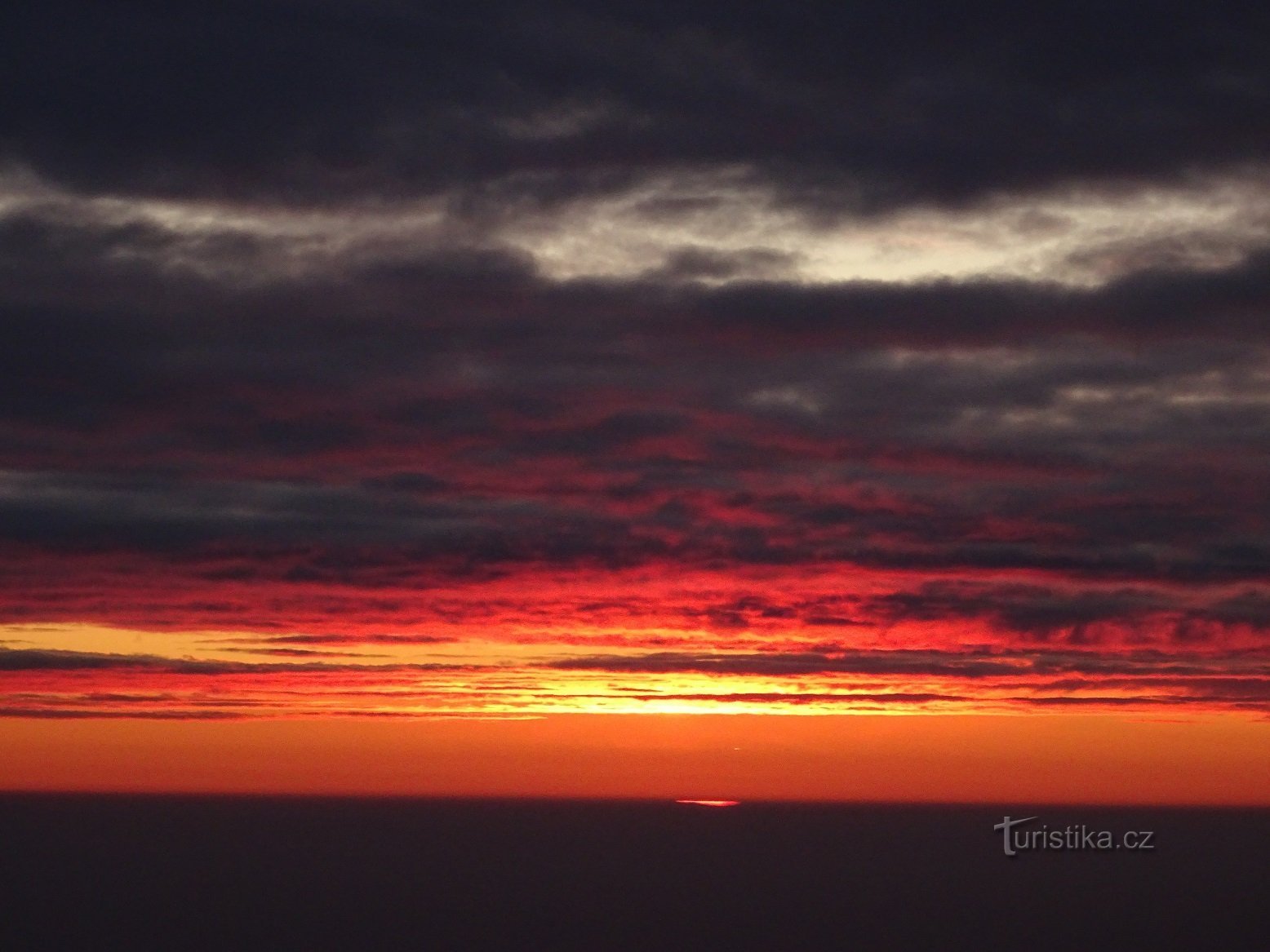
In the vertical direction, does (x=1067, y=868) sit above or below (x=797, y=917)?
above

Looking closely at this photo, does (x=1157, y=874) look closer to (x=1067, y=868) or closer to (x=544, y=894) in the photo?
(x=1067, y=868)

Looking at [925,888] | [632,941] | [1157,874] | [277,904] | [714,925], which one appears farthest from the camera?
[1157,874]

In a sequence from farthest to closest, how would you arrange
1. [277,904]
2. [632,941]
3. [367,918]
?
[277,904]
[367,918]
[632,941]

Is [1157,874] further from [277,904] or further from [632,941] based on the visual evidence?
[277,904]

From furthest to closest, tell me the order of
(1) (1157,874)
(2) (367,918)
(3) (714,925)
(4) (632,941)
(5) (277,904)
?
(1) (1157,874)
(5) (277,904)
(2) (367,918)
(3) (714,925)
(4) (632,941)

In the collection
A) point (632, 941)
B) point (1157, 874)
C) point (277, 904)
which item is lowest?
point (632, 941)

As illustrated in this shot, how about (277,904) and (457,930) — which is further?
(277,904)

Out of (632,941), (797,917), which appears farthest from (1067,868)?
(632,941)

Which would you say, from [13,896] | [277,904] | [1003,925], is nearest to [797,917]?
[1003,925]

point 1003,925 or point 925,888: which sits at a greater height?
point 925,888
